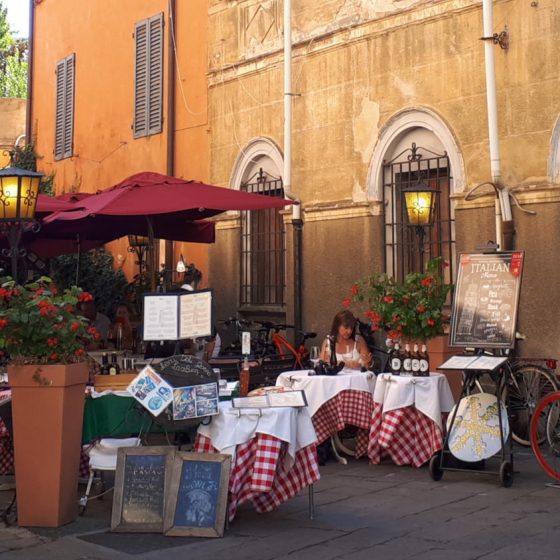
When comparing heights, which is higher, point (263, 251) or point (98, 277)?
point (263, 251)

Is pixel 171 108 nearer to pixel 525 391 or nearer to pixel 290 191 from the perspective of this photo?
pixel 290 191

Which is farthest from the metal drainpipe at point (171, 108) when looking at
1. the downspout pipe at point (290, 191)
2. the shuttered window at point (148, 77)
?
the downspout pipe at point (290, 191)

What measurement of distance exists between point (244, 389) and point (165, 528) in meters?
1.55

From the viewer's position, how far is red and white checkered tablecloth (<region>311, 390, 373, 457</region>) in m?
8.75

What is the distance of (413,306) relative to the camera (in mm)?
8844

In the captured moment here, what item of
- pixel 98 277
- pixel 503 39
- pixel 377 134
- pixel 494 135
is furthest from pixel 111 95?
pixel 494 135

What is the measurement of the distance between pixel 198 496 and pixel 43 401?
4.03ft

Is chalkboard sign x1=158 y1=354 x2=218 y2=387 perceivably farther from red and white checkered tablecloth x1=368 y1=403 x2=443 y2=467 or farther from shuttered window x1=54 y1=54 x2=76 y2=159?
shuttered window x1=54 y1=54 x2=76 y2=159

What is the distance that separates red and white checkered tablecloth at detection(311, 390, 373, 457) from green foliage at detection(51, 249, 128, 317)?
768cm

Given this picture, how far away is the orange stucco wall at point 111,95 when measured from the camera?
15656mm

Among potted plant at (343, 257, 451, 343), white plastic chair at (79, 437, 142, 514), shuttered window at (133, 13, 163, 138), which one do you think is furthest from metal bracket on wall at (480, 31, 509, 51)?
shuttered window at (133, 13, 163, 138)

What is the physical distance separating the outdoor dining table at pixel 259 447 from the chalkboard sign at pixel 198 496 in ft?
0.45

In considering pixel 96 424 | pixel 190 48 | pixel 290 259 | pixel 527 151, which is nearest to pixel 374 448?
pixel 96 424

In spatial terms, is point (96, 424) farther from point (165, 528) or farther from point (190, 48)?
point (190, 48)
